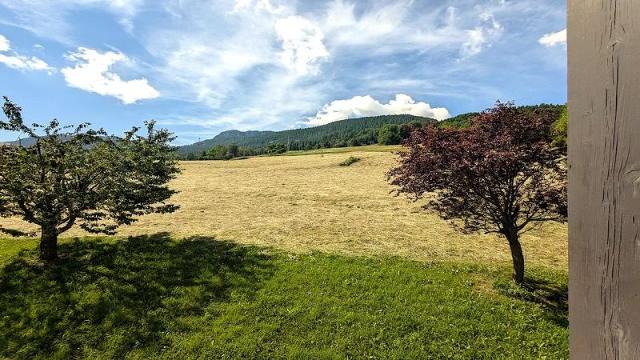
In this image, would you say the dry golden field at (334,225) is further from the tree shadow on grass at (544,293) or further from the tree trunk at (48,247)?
the tree trunk at (48,247)

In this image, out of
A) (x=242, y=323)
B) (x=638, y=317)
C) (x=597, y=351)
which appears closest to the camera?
Result: (x=638, y=317)

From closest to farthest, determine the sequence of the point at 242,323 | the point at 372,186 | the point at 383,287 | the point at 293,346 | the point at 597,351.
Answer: the point at 597,351
the point at 293,346
the point at 242,323
the point at 383,287
the point at 372,186

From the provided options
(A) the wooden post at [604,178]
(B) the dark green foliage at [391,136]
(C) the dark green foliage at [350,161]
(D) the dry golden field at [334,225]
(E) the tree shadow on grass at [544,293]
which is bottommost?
(E) the tree shadow on grass at [544,293]

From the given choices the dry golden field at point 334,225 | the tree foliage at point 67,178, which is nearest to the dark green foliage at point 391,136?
the dry golden field at point 334,225

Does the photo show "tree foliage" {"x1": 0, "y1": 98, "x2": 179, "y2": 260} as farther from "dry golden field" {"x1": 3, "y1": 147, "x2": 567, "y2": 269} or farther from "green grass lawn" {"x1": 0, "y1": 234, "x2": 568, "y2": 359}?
"dry golden field" {"x1": 3, "y1": 147, "x2": 567, "y2": 269}

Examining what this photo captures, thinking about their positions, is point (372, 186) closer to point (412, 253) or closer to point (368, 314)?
point (412, 253)

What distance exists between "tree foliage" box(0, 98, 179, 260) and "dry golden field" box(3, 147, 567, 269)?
177 inches

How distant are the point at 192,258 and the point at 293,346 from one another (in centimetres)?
778

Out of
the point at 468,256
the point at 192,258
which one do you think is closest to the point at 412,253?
the point at 468,256

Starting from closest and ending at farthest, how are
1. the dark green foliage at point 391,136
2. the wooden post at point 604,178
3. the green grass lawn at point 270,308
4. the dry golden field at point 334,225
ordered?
the wooden post at point 604,178, the green grass lawn at point 270,308, the dry golden field at point 334,225, the dark green foliage at point 391,136

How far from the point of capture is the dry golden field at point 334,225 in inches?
704

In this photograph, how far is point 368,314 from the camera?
1160 centimetres

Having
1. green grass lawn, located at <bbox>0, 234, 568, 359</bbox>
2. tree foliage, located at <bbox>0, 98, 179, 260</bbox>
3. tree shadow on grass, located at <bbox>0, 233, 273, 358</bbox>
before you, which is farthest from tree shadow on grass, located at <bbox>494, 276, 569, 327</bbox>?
tree foliage, located at <bbox>0, 98, 179, 260</bbox>

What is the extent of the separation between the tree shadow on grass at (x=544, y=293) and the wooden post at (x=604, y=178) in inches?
463
